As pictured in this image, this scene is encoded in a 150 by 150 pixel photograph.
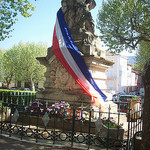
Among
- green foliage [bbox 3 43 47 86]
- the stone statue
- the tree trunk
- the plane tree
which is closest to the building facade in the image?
green foliage [bbox 3 43 47 86]

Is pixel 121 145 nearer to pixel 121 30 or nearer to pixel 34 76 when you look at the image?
pixel 121 30

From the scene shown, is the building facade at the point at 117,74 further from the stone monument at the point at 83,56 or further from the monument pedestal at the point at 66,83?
the monument pedestal at the point at 66,83

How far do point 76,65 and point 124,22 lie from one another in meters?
8.76

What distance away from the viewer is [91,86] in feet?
25.1

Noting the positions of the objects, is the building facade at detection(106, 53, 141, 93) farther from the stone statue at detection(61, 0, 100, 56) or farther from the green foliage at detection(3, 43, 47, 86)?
the stone statue at detection(61, 0, 100, 56)

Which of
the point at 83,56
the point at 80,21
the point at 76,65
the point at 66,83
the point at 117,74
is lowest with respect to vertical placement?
the point at 66,83

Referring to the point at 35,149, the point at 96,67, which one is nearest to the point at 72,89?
the point at 96,67

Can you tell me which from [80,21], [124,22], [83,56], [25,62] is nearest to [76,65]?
[83,56]

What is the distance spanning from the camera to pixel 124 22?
14711 mm

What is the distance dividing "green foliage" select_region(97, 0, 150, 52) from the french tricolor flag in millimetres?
6872

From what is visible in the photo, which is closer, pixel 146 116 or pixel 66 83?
pixel 146 116

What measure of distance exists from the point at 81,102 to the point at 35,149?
3.17 meters

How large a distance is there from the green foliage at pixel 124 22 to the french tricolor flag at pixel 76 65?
6.87 meters

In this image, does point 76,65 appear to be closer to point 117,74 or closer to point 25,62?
point 25,62
